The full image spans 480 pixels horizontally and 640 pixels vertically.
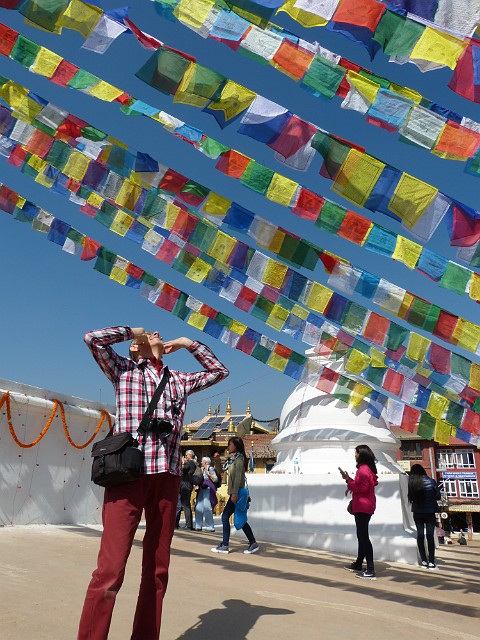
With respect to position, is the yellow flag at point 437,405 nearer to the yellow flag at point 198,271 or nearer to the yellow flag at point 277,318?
the yellow flag at point 277,318

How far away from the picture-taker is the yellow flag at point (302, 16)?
11.8 feet

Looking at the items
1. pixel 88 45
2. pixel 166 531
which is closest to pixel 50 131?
pixel 88 45

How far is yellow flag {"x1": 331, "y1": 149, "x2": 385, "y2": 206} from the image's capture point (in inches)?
167

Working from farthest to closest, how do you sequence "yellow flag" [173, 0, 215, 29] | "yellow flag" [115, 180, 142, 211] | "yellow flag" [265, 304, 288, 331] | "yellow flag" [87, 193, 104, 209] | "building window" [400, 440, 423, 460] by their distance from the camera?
"building window" [400, 440, 423, 460]
"yellow flag" [265, 304, 288, 331]
"yellow flag" [87, 193, 104, 209]
"yellow flag" [115, 180, 142, 211]
"yellow flag" [173, 0, 215, 29]

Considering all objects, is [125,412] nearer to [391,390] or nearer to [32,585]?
[32,585]

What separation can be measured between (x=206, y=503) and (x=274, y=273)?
558 centimetres

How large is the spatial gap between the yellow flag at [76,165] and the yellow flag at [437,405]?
6212 mm

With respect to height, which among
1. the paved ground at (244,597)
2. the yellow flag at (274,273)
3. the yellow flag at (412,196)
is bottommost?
the paved ground at (244,597)

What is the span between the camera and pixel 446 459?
4478 cm

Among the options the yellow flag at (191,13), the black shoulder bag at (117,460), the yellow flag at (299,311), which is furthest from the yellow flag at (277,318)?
the black shoulder bag at (117,460)

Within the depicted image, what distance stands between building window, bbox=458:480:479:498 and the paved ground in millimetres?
41419

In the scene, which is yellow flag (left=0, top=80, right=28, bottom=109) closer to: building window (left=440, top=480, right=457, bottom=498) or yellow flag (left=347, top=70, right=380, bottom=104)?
yellow flag (left=347, top=70, right=380, bottom=104)

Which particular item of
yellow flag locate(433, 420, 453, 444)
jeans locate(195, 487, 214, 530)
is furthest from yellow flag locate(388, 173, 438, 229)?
jeans locate(195, 487, 214, 530)

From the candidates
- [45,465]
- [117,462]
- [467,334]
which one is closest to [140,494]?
[117,462]
